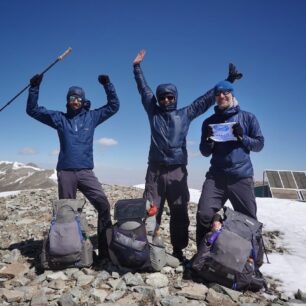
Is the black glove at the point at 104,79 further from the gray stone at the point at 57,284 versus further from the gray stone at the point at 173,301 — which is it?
the gray stone at the point at 173,301

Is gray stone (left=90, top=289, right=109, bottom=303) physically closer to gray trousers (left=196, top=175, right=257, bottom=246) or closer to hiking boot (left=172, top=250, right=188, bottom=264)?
hiking boot (left=172, top=250, right=188, bottom=264)

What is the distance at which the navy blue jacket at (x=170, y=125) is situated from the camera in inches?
249

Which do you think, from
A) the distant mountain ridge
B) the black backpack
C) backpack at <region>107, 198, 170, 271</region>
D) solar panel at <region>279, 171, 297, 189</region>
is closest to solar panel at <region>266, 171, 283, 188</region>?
solar panel at <region>279, 171, 297, 189</region>

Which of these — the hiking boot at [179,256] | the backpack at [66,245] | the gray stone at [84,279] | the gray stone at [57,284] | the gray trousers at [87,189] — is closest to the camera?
the gray stone at [57,284]

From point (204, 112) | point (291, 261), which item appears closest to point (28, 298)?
point (204, 112)

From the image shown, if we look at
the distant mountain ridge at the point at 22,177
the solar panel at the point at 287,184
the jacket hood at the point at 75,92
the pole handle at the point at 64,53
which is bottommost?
the distant mountain ridge at the point at 22,177

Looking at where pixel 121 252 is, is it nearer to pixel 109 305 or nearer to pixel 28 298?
pixel 109 305

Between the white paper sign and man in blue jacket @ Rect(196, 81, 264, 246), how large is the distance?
7 cm

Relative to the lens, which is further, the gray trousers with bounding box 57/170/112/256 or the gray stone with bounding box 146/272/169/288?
the gray trousers with bounding box 57/170/112/256

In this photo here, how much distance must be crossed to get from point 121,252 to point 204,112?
10.8ft

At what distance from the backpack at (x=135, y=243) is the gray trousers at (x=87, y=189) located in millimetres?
737

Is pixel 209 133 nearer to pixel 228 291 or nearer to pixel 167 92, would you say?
pixel 167 92

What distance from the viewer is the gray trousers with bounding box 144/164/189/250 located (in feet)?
20.9

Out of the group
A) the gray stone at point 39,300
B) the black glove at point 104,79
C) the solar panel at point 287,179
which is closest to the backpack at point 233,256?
the gray stone at point 39,300
